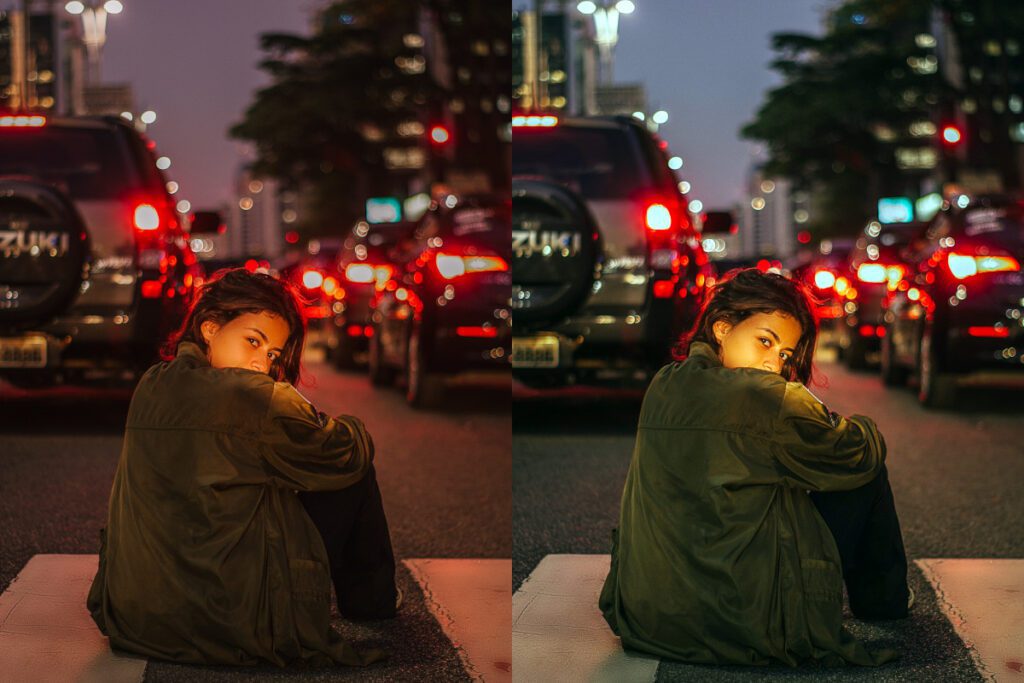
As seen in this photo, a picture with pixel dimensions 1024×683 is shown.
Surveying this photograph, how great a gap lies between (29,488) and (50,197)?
146 centimetres

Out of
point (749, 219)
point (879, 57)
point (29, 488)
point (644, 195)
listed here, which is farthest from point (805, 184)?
point (749, 219)

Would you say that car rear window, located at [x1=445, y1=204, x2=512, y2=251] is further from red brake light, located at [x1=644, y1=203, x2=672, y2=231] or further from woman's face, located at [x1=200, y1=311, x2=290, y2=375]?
woman's face, located at [x1=200, y1=311, x2=290, y2=375]

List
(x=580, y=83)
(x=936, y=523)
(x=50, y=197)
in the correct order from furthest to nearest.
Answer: (x=580, y=83) → (x=50, y=197) → (x=936, y=523)

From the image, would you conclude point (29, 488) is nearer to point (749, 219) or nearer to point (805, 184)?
point (805, 184)

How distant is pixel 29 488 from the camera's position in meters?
6.65

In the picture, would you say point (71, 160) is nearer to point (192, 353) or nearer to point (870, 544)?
point (192, 353)

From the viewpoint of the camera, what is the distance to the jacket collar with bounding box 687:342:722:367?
4.09 metres

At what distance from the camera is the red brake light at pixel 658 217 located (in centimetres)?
902

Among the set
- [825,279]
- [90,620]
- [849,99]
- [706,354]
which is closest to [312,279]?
[825,279]

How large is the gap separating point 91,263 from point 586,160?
300 cm

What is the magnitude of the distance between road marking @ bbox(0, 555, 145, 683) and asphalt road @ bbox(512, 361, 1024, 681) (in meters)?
1.41

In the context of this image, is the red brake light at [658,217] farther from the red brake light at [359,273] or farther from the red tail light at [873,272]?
the red tail light at [873,272]

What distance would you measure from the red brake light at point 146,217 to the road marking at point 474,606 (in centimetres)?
387

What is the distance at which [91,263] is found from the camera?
836cm
